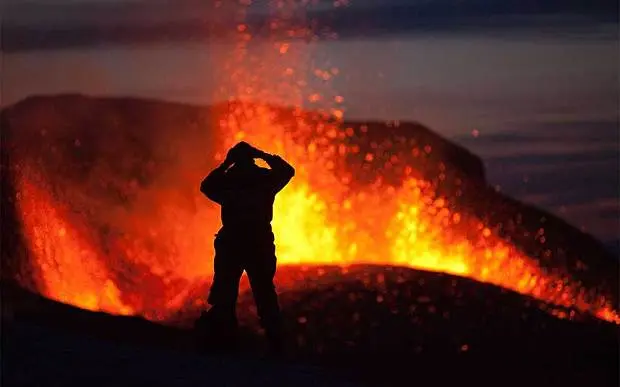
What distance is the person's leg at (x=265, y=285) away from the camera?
12469 mm

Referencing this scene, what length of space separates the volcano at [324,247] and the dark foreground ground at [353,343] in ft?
0.15

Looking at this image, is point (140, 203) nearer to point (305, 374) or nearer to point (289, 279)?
point (289, 279)

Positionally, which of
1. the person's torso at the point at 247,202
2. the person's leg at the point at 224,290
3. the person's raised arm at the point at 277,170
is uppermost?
the person's raised arm at the point at 277,170

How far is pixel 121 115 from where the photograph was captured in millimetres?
27016

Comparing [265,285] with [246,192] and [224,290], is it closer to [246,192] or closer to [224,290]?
[224,290]

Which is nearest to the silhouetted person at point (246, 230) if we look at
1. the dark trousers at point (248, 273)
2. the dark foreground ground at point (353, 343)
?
the dark trousers at point (248, 273)

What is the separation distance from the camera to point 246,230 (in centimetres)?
1241

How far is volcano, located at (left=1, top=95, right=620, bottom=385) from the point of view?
44.9 feet

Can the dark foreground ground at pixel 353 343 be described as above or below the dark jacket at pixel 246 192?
below

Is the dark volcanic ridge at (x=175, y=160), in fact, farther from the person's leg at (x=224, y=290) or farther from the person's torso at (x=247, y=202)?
the person's torso at (x=247, y=202)

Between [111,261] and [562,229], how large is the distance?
12.2 metres

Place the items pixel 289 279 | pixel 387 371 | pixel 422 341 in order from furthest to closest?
pixel 289 279 → pixel 422 341 → pixel 387 371

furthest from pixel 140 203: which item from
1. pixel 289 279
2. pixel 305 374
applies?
pixel 305 374

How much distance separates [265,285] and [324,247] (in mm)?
13036
